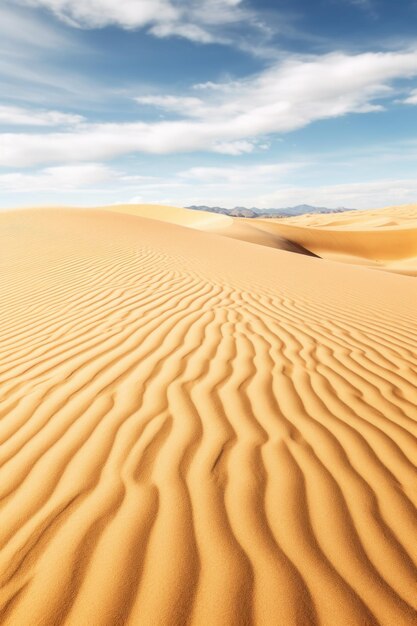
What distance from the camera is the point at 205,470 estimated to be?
226 centimetres

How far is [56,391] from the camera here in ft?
10.5

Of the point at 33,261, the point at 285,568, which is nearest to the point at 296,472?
the point at 285,568

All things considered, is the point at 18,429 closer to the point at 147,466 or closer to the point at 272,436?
the point at 147,466

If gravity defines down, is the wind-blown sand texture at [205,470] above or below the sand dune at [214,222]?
above

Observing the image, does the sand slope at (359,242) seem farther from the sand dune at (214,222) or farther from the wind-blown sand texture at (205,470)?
the wind-blown sand texture at (205,470)

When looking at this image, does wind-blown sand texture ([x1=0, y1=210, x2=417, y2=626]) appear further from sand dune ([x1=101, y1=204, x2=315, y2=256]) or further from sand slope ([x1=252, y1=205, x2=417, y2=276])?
sand slope ([x1=252, y1=205, x2=417, y2=276])

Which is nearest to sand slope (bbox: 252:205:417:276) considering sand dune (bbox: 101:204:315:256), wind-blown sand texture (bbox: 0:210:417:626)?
sand dune (bbox: 101:204:315:256)

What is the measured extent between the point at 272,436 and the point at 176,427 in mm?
600

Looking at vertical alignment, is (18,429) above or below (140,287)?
above

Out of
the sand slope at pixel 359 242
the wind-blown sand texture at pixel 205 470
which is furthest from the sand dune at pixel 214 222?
the wind-blown sand texture at pixel 205 470

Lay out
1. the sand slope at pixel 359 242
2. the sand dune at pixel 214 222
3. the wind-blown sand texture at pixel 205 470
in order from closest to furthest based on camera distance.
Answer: the wind-blown sand texture at pixel 205 470 < the sand dune at pixel 214 222 < the sand slope at pixel 359 242

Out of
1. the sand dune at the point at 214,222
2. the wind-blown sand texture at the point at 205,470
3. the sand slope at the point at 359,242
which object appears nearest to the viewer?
the wind-blown sand texture at the point at 205,470

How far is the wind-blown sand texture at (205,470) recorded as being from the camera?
156 cm

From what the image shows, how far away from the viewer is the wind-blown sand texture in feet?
5.11
